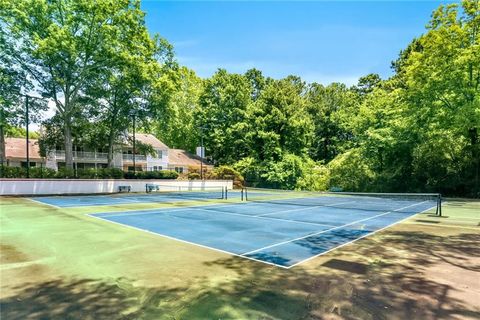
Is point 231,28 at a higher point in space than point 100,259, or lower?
higher

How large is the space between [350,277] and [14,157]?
45.3m

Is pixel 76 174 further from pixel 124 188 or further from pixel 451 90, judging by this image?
pixel 451 90

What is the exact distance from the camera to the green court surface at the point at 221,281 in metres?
3.83

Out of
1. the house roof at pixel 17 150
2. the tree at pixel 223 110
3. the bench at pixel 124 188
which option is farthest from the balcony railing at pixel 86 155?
the bench at pixel 124 188

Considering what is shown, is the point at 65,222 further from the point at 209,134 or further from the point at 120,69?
the point at 209,134

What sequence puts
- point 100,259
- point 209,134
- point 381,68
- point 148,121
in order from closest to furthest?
point 100,259 → point 148,121 → point 381,68 → point 209,134

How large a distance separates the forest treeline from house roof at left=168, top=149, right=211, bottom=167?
13.1 metres

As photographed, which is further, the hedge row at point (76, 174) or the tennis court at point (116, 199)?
the hedge row at point (76, 174)

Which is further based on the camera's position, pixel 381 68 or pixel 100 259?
pixel 381 68

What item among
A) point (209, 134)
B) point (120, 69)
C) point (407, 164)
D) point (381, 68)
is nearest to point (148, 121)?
point (120, 69)

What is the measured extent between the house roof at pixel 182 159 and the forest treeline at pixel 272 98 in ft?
43.0

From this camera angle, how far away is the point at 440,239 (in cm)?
834

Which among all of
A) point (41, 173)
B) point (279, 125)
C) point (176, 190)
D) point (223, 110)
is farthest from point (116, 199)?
point (223, 110)

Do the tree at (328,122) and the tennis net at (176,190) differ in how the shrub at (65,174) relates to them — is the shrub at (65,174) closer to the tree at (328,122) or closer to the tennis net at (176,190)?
the tennis net at (176,190)
